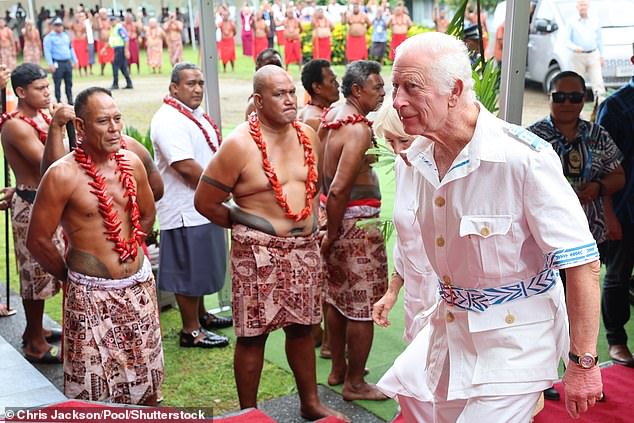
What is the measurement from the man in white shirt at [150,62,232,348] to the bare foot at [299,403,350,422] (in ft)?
4.60

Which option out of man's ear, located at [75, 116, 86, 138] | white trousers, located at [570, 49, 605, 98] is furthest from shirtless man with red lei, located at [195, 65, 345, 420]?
white trousers, located at [570, 49, 605, 98]

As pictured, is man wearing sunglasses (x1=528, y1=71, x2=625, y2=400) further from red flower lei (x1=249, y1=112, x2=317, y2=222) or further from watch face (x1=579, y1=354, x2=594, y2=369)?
watch face (x1=579, y1=354, x2=594, y2=369)

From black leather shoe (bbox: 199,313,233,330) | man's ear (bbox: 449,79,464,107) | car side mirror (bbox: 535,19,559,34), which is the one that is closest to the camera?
man's ear (bbox: 449,79,464,107)

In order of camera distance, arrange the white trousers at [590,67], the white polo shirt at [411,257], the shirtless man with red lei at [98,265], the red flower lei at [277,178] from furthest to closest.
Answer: the white trousers at [590,67] < the red flower lei at [277,178] < the shirtless man with red lei at [98,265] < the white polo shirt at [411,257]

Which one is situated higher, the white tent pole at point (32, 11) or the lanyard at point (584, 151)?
the white tent pole at point (32, 11)

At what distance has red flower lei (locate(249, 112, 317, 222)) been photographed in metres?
4.00

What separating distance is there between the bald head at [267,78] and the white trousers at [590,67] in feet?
29.1

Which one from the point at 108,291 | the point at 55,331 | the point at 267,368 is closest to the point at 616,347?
the point at 267,368

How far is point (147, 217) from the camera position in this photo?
13.3ft

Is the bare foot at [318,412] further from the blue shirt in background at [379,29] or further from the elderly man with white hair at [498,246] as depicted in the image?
the blue shirt in background at [379,29]

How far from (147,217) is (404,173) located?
1431 millimetres

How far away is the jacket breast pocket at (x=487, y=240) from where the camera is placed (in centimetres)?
246

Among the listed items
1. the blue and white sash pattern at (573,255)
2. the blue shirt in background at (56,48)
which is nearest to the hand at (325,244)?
the blue and white sash pattern at (573,255)

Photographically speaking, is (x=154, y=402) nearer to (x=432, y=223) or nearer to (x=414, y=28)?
(x=432, y=223)
